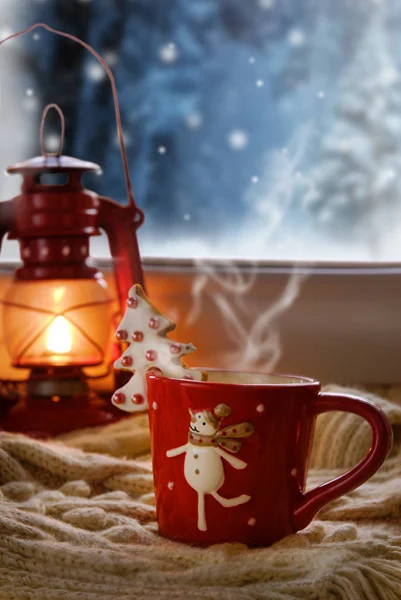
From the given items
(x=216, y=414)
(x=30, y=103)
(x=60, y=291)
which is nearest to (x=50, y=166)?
(x=60, y=291)

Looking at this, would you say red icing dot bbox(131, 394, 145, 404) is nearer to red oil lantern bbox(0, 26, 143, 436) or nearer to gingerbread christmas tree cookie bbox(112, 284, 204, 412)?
gingerbread christmas tree cookie bbox(112, 284, 204, 412)

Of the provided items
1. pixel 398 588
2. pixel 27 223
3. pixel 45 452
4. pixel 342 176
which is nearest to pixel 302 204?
pixel 342 176

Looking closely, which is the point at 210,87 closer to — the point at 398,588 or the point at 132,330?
the point at 132,330

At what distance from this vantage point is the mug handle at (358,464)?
0.50 m

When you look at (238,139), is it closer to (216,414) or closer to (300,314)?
(300,314)

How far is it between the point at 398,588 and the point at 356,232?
Result: 0.75 metres

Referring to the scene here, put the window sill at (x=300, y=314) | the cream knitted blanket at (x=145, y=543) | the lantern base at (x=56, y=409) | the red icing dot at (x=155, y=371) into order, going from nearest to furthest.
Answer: the cream knitted blanket at (x=145, y=543)
the red icing dot at (x=155, y=371)
the lantern base at (x=56, y=409)
the window sill at (x=300, y=314)

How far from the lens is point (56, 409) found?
793 millimetres

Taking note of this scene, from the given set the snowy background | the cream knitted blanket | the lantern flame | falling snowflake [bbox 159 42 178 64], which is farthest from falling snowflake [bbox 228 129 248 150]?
the cream knitted blanket

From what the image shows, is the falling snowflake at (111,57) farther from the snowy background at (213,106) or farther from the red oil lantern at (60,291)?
the red oil lantern at (60,291)

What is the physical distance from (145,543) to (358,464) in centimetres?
13

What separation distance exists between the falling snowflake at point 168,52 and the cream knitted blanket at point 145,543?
56 centimetres

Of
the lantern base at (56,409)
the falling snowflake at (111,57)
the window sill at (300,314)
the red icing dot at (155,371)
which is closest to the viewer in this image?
the red icing dot at (155,371)

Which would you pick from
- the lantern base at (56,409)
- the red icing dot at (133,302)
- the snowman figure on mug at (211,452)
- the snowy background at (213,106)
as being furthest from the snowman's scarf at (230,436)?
the snowy background at (213,106)
